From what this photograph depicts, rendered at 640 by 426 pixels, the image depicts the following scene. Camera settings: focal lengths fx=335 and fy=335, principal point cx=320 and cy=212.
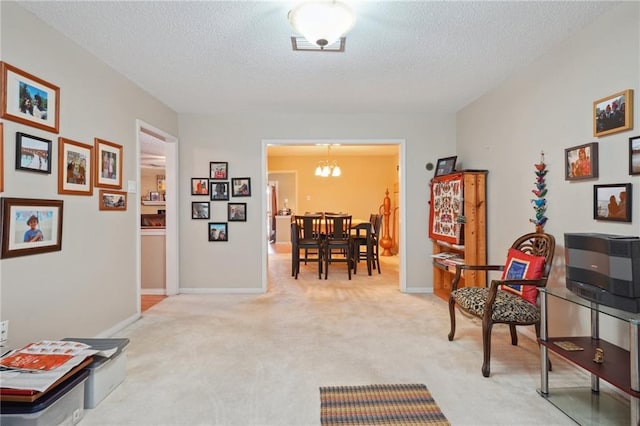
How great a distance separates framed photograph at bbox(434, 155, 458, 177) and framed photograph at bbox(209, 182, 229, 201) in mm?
2716

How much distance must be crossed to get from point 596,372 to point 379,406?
1.07 meters

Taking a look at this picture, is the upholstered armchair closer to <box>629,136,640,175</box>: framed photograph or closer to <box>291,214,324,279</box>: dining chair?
<box>629,136,640,175</box>: framed photograph

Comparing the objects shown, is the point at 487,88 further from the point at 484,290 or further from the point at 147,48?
the point at 147,48

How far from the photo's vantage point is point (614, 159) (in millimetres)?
2041

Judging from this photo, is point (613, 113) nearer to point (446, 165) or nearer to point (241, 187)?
point (446, 165)

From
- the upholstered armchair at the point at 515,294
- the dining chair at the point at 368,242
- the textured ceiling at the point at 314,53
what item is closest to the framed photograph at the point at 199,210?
the textured ceiling at the point at 314,53

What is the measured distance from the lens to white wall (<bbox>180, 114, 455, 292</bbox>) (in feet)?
14.3

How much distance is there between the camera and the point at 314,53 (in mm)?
2652

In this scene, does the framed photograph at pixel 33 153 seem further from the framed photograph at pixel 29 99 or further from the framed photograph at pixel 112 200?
the framed photograph at pixel 112 200

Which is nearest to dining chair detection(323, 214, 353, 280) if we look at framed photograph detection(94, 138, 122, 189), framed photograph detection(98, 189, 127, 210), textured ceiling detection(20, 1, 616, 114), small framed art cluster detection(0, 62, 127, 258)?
textured ceiling detection(20, 1, 616, 114)

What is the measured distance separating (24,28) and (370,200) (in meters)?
7.32

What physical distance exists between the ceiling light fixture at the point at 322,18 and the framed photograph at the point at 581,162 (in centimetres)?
175

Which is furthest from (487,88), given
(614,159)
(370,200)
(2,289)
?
(370,200)

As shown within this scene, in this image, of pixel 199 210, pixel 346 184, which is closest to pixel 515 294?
pixel 199 210
